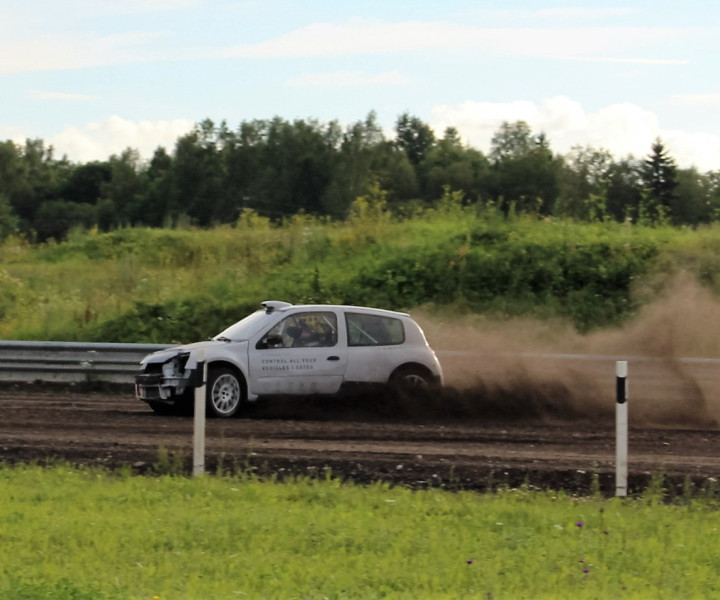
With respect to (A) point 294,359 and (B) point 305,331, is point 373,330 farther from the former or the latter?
(A) point 294,359

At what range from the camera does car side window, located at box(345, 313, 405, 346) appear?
1650cm

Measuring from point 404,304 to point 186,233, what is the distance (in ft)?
44.7

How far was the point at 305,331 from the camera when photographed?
16.4 m

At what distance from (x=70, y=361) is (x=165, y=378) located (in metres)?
5.37

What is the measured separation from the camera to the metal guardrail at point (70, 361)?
20.5 meters

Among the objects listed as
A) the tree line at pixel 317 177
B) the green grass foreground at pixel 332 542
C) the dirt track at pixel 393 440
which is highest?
the tree line at pixel 317 177

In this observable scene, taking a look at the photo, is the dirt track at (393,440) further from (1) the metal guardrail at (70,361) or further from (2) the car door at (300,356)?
(1) the metal guardrail at (70,361)

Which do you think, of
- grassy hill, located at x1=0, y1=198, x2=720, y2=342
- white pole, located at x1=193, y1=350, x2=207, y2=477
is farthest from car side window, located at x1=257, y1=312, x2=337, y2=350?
grassy hill, located at x1=0, y1=198, x2=720, y2=342

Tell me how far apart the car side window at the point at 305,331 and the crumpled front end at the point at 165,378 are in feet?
3.98

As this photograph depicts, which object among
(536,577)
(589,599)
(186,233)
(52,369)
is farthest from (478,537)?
(186,233)

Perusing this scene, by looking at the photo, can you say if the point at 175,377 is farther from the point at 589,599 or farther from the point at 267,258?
the point at 267,258

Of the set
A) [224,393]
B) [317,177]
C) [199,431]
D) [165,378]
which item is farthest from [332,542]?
[317,177]

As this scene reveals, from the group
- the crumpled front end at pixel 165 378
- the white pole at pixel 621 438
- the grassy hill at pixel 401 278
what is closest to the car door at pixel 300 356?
the crumpled front end at pixel 165 378

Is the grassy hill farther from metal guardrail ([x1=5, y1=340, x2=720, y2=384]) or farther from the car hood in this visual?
the car hood
